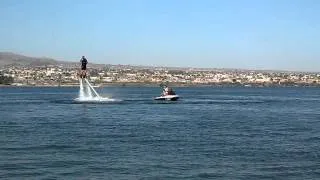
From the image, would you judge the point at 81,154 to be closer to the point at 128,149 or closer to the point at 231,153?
the point at 128,149

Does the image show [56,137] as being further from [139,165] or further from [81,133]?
[139,165]

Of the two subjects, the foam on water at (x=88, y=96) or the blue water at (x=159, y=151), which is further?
the foam on water at (x=88, y=96)

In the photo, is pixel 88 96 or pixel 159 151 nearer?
pixel 159 151

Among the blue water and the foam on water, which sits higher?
the blue water

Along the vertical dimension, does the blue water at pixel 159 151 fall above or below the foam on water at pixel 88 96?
above

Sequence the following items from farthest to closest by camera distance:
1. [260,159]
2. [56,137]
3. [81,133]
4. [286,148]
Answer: [81,133], [56,137], [286,148], [260,159]

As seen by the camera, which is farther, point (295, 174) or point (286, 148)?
point (286, 148)

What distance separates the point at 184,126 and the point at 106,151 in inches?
796

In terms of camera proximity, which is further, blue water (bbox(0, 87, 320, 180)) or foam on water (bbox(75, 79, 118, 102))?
foam on water (bbox(75, 79, 118, 102))

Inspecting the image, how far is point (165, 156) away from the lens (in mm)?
33875

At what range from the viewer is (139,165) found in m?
30.8

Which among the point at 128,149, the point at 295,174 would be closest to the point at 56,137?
the point at 128,149

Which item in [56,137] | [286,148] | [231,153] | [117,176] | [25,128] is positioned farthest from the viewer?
[25,128]

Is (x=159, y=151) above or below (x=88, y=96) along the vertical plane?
above
